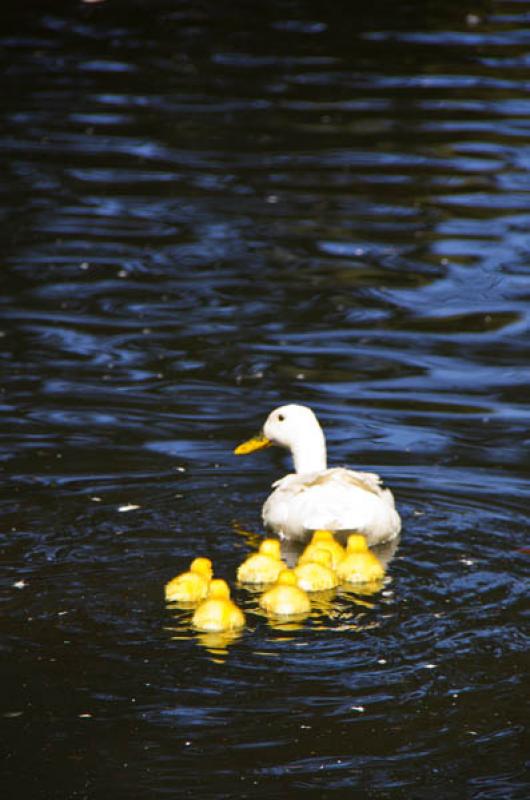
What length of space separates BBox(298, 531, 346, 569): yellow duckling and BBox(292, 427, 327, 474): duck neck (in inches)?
29.4

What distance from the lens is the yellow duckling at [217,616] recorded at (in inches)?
241

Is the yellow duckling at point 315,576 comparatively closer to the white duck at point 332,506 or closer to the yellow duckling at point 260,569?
the yellow duckling at point 260,569

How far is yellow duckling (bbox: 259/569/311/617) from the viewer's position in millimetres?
6277

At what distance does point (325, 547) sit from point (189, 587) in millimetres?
753

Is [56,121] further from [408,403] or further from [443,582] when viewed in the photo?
[443,582]

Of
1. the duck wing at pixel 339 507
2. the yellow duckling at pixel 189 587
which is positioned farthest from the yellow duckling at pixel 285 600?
the duck wing at pixel 339 507

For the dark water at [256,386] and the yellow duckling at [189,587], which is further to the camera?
the yellow duckling at [189,587]

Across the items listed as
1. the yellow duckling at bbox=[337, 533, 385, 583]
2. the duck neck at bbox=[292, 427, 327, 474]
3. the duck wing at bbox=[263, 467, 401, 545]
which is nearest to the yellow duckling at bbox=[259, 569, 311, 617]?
the yellow duckling at bbox=[337, 533, 385, 583]

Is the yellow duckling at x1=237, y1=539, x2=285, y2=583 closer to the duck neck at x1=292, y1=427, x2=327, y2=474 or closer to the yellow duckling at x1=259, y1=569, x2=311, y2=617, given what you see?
the yellow duckling at x1=259, y1=569, x2=311, y2=617

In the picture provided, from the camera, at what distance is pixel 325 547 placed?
6.91 meters

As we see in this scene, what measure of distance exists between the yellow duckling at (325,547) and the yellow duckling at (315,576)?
0.10 meters

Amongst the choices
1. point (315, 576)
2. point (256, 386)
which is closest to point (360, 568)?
point (315, 576)

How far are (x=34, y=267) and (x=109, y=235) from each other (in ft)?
3.45

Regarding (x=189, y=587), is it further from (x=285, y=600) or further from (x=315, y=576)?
(x=315, y=576)
